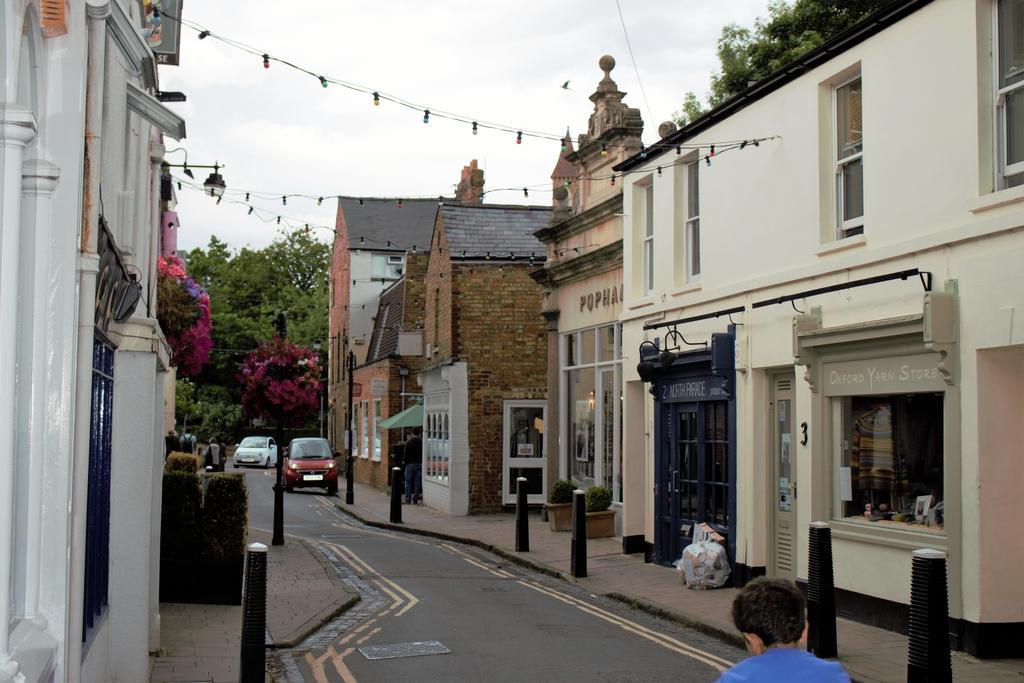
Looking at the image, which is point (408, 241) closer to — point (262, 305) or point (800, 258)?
point (262, 305)

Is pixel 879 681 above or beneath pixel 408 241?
beneath

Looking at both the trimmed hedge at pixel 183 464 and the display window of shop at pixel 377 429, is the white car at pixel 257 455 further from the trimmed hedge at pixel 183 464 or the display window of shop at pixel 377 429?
the trimmed hedge at pixel 183 464

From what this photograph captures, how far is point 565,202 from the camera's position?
24.0 m

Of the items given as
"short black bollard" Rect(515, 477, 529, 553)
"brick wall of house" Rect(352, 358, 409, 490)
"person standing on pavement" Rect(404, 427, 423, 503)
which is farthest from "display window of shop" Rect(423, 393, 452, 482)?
"short black bollard" Rect(515, 477, 529, 553)

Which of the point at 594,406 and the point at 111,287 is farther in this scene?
the point at 594,406

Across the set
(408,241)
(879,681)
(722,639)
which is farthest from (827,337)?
(408,241)

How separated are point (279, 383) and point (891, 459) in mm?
15365

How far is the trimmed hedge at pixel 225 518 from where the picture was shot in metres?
13.1

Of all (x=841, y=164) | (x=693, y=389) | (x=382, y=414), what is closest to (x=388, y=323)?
(x=382, y=414)

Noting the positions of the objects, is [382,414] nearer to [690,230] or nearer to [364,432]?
[364,432]

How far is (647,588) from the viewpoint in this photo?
14.7 m

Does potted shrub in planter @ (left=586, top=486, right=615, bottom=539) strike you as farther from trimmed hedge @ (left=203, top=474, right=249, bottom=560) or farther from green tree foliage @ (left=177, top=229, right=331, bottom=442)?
green tree foliage @ (left=177, top=229, right=331, bottom=442)

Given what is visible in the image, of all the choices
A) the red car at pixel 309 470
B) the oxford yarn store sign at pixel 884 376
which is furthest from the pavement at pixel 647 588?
the red car at pixel 309 470

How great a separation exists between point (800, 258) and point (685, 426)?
13.5ft
